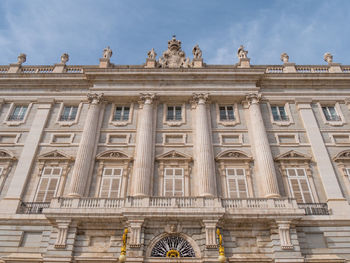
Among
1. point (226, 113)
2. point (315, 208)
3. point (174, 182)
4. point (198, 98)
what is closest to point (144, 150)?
point (174, 182)

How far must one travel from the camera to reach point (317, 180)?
1911 cm

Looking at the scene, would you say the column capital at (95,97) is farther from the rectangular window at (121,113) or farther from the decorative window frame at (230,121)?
the decorative window frame at (230,121)

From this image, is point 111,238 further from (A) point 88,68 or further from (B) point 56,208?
(A) point 88,68

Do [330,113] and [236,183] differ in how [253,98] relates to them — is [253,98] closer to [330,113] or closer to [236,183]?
[330,113]

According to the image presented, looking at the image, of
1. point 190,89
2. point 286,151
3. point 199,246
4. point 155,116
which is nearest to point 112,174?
point 155,116

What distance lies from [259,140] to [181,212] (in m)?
7.92

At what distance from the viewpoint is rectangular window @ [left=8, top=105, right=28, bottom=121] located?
2266 cm

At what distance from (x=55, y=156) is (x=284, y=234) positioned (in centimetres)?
1480

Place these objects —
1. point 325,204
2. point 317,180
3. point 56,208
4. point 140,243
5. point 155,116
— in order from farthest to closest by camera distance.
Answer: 1. point 155,116
2. point 317,180
3. point 325,204
4. point 56,208
5. point 140,243

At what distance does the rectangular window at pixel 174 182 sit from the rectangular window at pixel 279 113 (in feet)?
28.3

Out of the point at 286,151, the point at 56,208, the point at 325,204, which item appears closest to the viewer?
the point at 56,208

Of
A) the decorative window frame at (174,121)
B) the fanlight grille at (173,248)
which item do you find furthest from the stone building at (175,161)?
the decorative window frame at (174,121)

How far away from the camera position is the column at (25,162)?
17734mm

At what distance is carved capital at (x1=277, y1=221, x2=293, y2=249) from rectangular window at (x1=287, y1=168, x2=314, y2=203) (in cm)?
315
